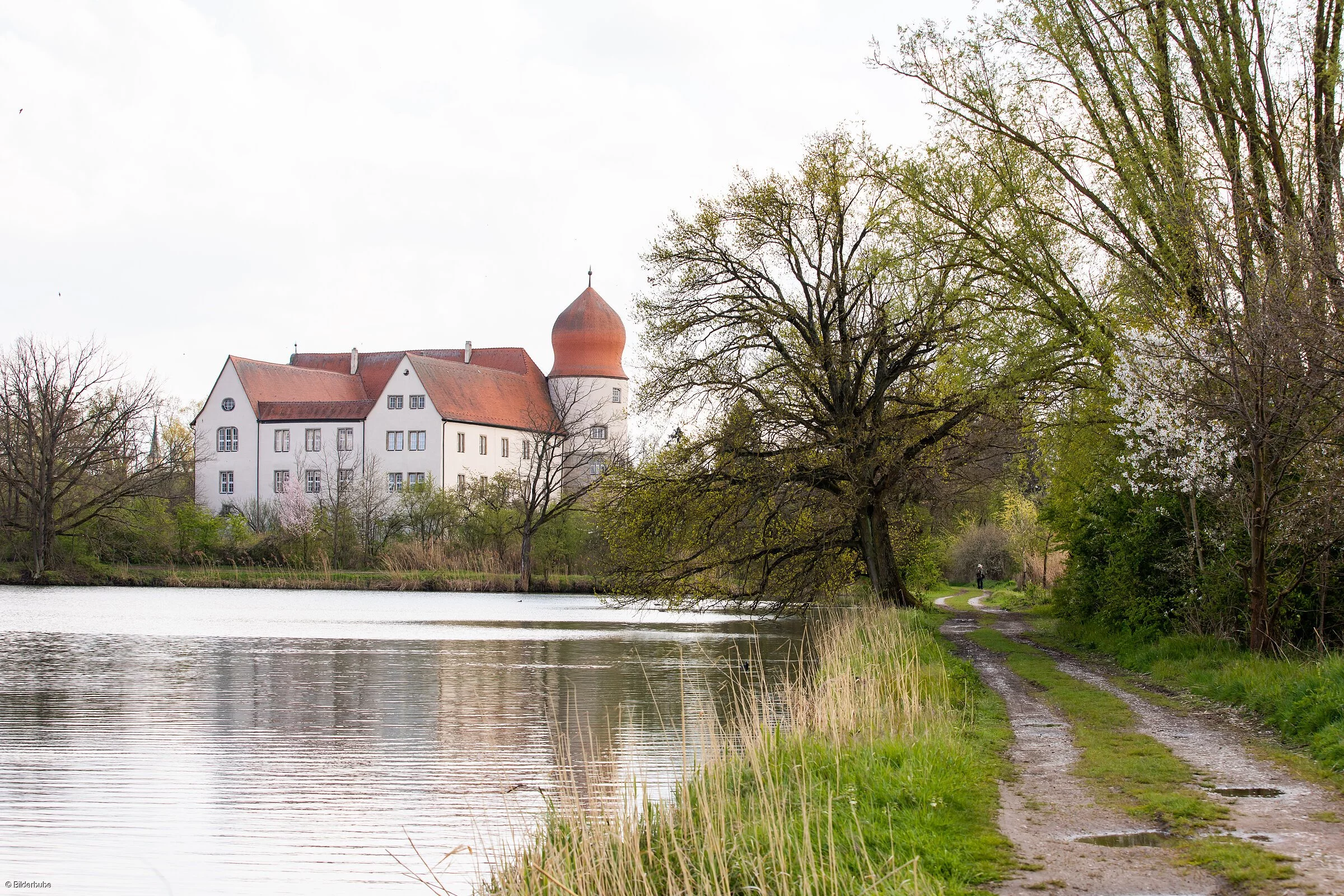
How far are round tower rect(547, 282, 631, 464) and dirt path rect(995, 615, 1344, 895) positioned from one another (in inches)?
2705

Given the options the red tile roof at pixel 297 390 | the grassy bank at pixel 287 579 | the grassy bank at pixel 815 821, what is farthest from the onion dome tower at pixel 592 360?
the grassy bank at pixel 815 821

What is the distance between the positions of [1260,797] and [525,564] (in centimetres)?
4900

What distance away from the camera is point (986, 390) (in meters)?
19.5

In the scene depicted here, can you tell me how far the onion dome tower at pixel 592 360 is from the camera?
265 ft

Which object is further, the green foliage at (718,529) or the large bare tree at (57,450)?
the large bare tree at (57,450)

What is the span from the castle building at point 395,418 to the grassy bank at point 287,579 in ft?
43.8

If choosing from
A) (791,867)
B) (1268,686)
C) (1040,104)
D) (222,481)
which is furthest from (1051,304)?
(222,481)

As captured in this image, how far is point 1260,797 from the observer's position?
796cm

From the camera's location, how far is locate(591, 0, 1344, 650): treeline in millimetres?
13414

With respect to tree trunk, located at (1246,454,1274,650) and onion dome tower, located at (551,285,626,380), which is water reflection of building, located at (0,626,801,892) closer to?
tree trunk, located at (1246,454,1274,650)

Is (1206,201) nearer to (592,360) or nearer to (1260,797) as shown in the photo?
(1260,797)

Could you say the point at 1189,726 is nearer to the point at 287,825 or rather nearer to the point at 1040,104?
the point at 287,825

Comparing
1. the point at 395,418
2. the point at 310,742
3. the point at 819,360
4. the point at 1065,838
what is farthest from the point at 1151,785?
the point at 395,418

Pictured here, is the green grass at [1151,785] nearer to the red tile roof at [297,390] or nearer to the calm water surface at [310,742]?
the calm water surface at [310,742]
